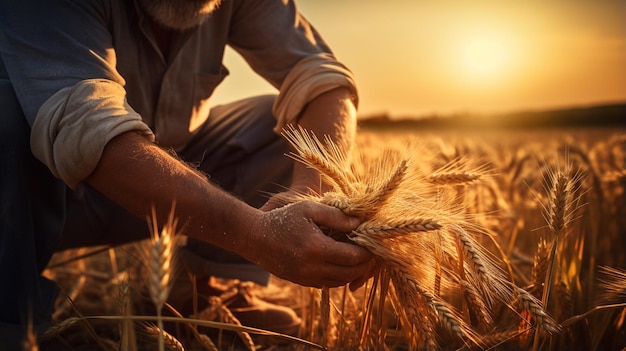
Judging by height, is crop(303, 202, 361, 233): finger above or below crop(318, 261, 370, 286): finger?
above

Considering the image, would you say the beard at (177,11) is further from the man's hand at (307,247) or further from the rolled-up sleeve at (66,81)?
the man's hand at (307,247)

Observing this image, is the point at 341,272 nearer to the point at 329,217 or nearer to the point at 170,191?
the point at 329,217

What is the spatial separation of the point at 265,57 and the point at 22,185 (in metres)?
1.01

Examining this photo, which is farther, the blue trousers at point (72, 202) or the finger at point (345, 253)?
the blue trousers at point (72, 202)

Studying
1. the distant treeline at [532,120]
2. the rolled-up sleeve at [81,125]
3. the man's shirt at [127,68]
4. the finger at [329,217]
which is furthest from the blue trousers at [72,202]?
the distant treeline at [532,120]

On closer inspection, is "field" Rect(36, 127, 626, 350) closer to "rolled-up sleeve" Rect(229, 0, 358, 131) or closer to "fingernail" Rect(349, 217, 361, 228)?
"fingernail" Rect(349, 217, 361, 228)

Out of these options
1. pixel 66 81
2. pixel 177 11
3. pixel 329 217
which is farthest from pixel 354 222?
pixel 177 11

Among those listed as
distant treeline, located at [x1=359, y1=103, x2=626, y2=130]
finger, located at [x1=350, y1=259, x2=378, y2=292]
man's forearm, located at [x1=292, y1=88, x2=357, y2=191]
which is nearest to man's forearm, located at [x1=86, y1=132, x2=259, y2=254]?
finger, located at [x1=350, y1=259, x2=378, y2=292]

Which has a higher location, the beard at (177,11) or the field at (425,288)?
the beard at (177,11)

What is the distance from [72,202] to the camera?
2232 millimetres

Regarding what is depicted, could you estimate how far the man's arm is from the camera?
146 centimetres

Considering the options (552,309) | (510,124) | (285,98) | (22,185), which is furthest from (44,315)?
(510,124)

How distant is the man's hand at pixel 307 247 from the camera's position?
1.45m

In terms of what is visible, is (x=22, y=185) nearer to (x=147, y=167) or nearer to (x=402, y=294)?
(x=147, y=167)
